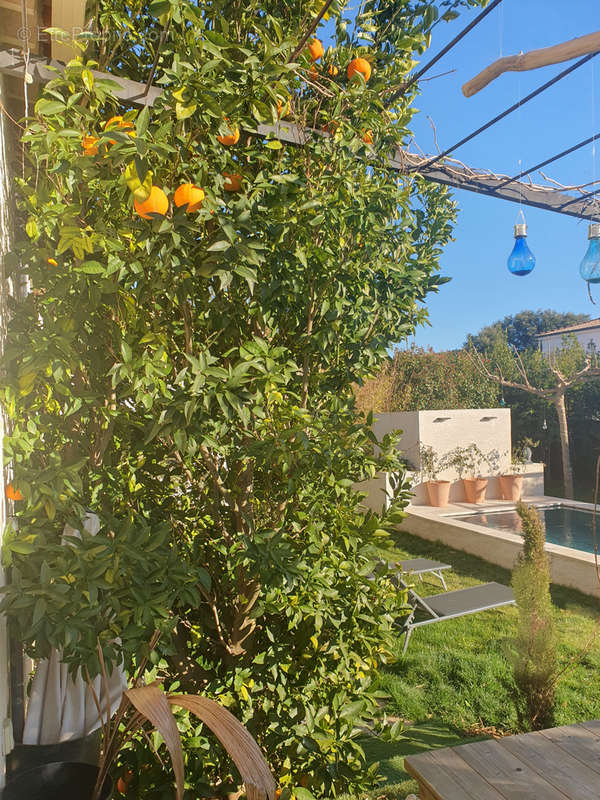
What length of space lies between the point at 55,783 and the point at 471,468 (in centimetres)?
1018

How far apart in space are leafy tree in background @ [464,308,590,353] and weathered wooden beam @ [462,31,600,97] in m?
31.7

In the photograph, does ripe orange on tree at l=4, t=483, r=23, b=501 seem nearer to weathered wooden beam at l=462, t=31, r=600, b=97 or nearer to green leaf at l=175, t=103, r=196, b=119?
green leaf at l=175, t=103, r=196, b=119

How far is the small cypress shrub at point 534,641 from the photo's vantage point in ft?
10.1

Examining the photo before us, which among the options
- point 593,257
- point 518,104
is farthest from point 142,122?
point 593,257

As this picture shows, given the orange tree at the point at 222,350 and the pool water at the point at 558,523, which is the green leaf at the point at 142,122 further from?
the pool water at the point at 558,523

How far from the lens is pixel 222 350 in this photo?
2150 mm

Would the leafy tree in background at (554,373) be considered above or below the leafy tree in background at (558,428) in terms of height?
above

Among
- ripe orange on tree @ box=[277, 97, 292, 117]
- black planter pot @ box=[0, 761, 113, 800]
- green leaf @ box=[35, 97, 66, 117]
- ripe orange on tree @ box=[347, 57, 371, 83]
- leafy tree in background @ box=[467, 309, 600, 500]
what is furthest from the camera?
leafy tree in background @ box=[467, 309, 600, 500]

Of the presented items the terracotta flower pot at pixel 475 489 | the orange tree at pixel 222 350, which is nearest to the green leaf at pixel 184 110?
the orange tree at pixel 222 350

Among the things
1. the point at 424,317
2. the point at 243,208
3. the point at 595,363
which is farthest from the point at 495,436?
the point at 243,208

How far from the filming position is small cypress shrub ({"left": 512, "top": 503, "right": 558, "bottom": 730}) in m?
3.09

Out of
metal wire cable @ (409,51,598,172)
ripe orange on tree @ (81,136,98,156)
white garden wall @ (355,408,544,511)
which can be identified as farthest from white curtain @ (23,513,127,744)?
white garden wall @ (355,408,544,511)

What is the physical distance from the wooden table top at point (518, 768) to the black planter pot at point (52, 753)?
44.3 inches

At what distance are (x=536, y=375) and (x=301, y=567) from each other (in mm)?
16901
